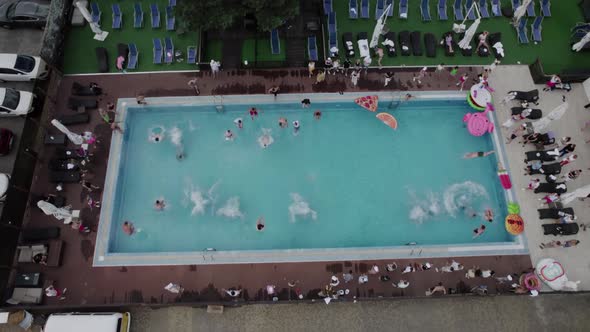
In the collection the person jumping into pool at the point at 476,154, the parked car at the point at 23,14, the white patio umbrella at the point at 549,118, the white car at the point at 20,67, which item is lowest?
the person jumping into pool at the point at 476,154

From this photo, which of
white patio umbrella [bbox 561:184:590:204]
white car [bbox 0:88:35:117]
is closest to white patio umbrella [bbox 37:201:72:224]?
white car [bbox 0:88:35:117]

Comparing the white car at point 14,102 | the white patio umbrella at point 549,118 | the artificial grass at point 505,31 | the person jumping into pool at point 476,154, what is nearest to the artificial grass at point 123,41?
the white car at point 14,102

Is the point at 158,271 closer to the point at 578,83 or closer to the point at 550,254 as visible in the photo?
the point at 550,254

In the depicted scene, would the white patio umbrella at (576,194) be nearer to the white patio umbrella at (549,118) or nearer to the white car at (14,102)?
the white patio umbrella at (549,118)

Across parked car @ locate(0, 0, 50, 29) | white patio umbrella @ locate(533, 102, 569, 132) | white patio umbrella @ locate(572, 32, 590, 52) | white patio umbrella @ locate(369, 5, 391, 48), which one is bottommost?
white patio umbrella @ locate(533, 102, 569, 132)

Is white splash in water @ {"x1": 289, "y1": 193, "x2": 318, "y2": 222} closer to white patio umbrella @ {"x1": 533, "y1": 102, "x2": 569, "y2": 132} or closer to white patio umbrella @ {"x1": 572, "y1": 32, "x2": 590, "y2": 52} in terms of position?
white patio umbrella @ {"x1": 533, "y1": 102, "x2": 569, "y2": 132}

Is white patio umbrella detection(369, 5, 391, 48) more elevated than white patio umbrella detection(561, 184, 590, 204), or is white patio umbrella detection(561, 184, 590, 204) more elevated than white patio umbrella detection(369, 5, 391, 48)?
white patio umbrella detection(369, 5, 391, 48)

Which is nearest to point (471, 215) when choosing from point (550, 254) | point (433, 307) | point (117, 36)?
point (550, 254)
